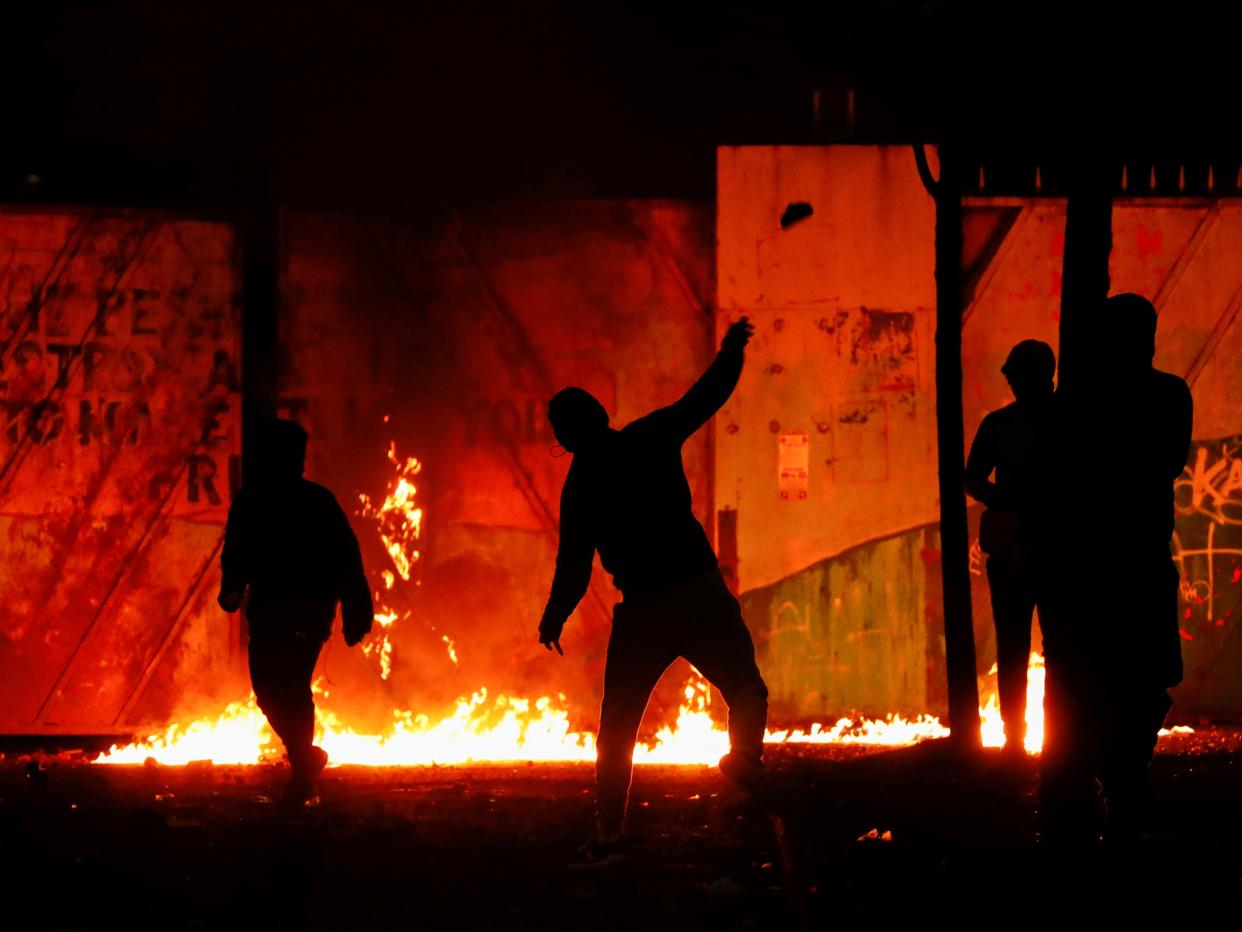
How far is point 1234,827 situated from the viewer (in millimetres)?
5984

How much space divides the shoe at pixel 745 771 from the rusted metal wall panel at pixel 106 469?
15.0ft

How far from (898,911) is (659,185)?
227 inches

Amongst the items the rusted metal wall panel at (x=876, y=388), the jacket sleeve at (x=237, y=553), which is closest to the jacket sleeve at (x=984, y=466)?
the rusted metal wall panel at (x=876, y=388)

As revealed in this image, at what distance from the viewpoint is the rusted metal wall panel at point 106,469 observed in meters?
9.05

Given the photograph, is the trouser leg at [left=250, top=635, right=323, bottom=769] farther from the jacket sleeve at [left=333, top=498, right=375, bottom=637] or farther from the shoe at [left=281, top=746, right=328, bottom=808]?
the jacket sleeve at [left=333, top=498, right=375, bottom=637]

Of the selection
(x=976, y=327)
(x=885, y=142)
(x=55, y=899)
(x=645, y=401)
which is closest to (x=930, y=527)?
(x=976, y=327)

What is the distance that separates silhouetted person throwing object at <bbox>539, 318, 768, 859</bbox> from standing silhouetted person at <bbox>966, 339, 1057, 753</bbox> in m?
2.09

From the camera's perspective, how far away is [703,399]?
5660 mm

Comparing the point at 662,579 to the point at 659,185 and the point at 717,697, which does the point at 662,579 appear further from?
the point at 659,185

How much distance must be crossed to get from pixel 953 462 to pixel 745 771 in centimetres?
300

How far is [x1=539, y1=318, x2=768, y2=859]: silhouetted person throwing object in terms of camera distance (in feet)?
18.5

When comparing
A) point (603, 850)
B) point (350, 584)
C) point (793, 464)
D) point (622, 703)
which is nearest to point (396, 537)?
point (350, 584)

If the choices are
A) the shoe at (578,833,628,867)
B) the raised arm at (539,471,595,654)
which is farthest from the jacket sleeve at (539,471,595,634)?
the shoe at (578,833,628,867)

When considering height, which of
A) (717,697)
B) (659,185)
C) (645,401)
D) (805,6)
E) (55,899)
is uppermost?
(805,6)
